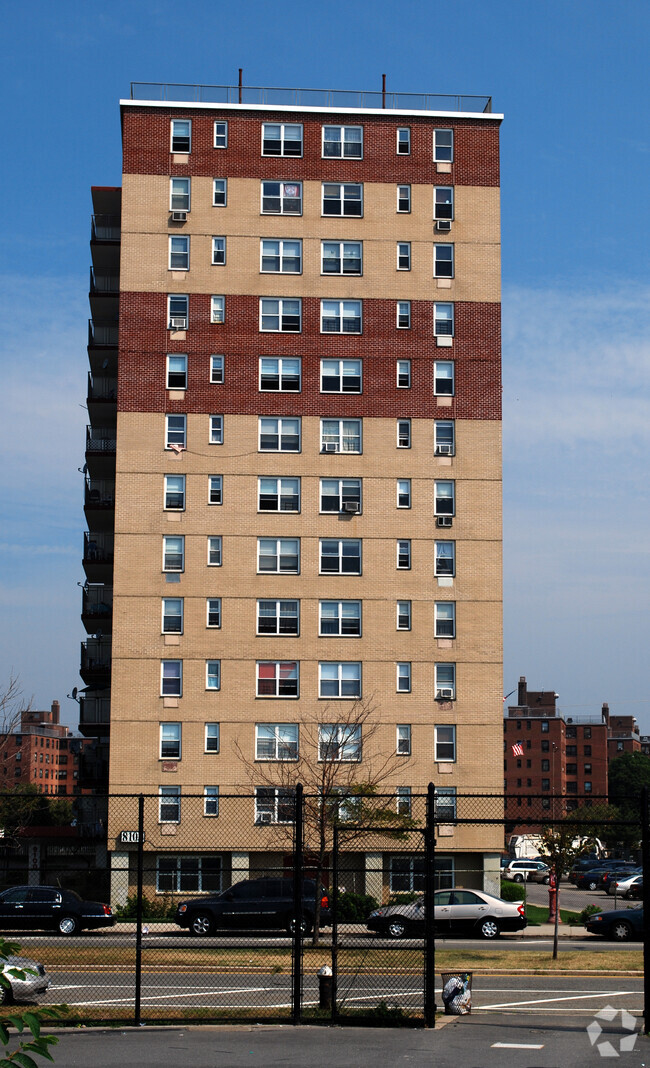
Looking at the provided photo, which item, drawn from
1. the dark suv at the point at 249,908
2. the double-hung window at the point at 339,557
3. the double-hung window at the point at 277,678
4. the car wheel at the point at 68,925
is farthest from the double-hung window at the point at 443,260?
the car wheel at the point at 68,925

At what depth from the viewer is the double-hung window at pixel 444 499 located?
169 feet

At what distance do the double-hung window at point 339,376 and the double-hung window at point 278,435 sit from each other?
2.41m

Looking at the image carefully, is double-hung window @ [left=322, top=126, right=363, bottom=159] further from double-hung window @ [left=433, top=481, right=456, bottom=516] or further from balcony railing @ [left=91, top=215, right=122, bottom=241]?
double-hung window @ [left=433, top=481, right=456, bottom=516]

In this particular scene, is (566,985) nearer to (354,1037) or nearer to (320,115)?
(354,1037)

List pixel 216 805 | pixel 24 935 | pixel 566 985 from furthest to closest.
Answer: pixel 216 805, pixel 24 935, pixel 566 985

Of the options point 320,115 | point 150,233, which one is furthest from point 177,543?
point 320,115

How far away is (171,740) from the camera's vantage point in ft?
162

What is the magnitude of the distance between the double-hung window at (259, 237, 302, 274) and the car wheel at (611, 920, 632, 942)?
29.9 metres

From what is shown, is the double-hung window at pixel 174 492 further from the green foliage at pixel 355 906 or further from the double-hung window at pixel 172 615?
the green foliage at pixel 355 906

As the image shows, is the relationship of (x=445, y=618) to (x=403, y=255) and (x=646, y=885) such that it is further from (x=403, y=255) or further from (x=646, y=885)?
(x=646, y=885)

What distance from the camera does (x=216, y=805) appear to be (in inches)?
1932

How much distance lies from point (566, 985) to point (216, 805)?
26114 millimetres

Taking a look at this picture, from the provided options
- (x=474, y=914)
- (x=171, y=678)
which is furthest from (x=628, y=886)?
(x=171, y=678)

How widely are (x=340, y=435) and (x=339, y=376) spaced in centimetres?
264
